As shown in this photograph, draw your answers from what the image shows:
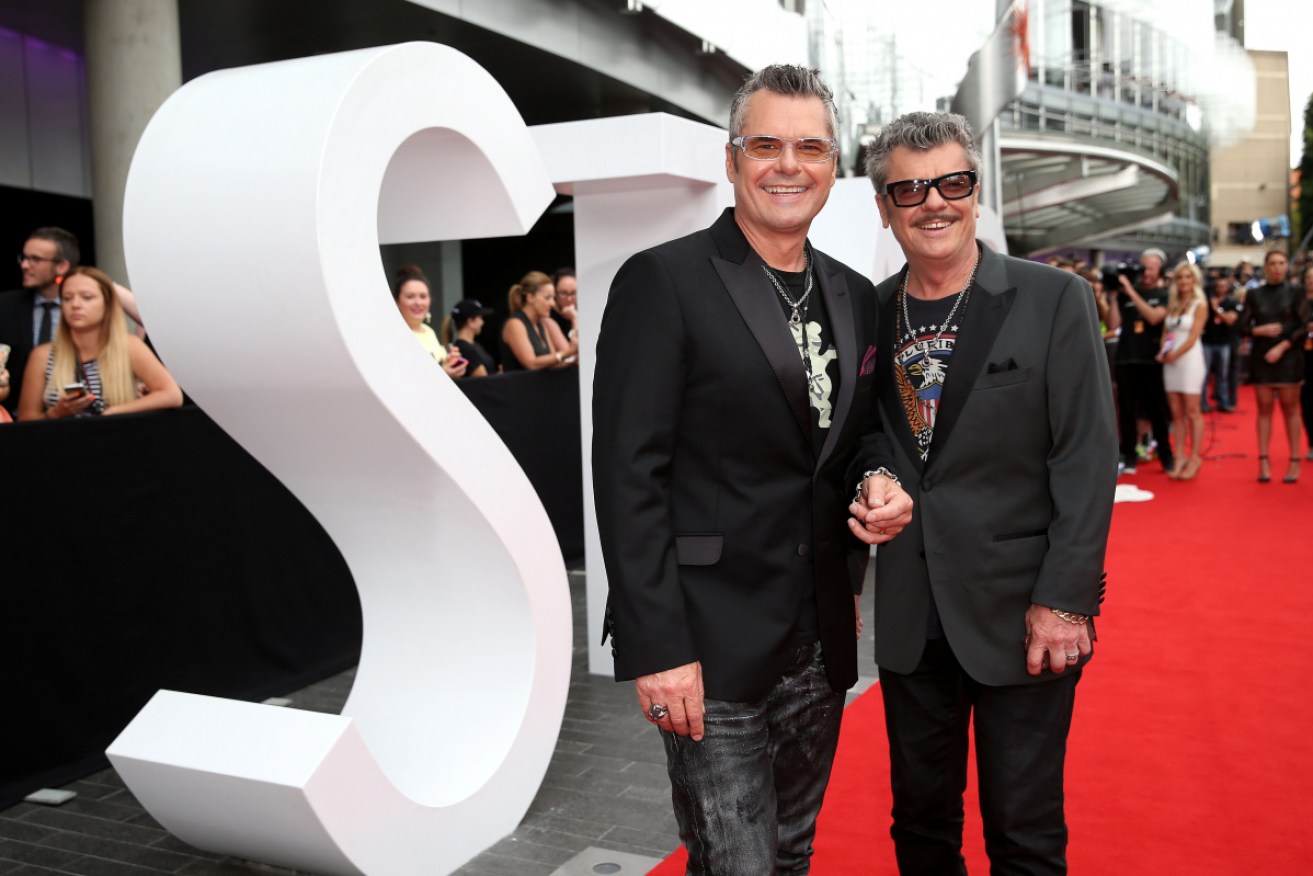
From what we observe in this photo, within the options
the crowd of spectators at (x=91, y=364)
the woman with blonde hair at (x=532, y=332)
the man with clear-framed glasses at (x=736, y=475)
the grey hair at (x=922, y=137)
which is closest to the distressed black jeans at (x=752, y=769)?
the man with clear-framed glasses at (x=736, y=475)

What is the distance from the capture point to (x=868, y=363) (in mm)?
2537

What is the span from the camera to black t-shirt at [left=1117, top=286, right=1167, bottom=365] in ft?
37.9

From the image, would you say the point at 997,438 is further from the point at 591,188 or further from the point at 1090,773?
the point at 591,188

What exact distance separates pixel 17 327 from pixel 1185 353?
366 inches

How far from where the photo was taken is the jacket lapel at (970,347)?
2.77m

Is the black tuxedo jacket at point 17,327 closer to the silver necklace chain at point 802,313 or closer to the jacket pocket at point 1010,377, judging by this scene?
the silver necklace chain at point 802,313

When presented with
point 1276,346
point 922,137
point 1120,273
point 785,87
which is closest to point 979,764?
point 922,137

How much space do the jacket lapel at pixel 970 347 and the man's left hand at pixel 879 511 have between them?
396 mm

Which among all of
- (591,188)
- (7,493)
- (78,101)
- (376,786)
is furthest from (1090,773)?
(78,101)

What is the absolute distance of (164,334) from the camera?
3523 millimetres

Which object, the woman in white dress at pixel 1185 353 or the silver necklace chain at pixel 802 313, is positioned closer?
the silver necklace chain at pixel 802 313

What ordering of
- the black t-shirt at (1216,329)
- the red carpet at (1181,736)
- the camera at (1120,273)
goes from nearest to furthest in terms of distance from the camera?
the red carpet at (1181,736) < the camera at (1120,273) < the black t-shirt at (1216,329)

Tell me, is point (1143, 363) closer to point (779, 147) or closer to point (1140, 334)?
point (1140, 334)

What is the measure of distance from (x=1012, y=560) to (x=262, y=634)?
3.89 metres
